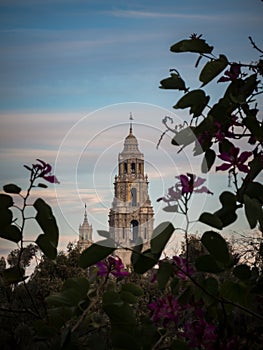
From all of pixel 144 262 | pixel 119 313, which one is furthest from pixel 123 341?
pixel 144 262

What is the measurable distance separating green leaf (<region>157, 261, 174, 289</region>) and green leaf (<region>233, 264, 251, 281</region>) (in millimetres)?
146

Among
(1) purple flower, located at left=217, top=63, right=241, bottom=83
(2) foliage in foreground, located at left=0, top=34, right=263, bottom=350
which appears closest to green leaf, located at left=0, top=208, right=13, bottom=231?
(2) foliage in foreground, located at left=0, top=34, right=263, bottom=350

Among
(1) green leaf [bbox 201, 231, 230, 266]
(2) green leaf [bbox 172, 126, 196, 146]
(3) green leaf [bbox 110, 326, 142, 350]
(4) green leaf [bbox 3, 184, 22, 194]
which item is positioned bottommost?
(3) green leaf [bbox 110, 326, 142, 350]

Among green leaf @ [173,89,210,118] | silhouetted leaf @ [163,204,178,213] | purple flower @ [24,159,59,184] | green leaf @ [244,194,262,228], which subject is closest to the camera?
green leaf @ [244,194,262,228]

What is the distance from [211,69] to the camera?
1.33 m

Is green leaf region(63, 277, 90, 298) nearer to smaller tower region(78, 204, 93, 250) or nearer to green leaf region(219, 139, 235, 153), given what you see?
smaller tower region(78, 204, 93, 250)

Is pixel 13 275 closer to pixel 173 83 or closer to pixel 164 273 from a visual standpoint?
pixel 164 273

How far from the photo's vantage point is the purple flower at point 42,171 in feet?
4.09

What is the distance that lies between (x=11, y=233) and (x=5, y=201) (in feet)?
0.21

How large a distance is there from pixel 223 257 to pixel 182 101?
41cm

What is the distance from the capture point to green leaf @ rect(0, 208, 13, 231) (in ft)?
3.85

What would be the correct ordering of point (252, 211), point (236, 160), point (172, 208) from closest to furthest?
point (252, 211) < point (172, 208) < point (236, 160)

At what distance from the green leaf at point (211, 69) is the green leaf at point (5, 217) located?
475 mm

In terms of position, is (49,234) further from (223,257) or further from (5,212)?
(223,257)
